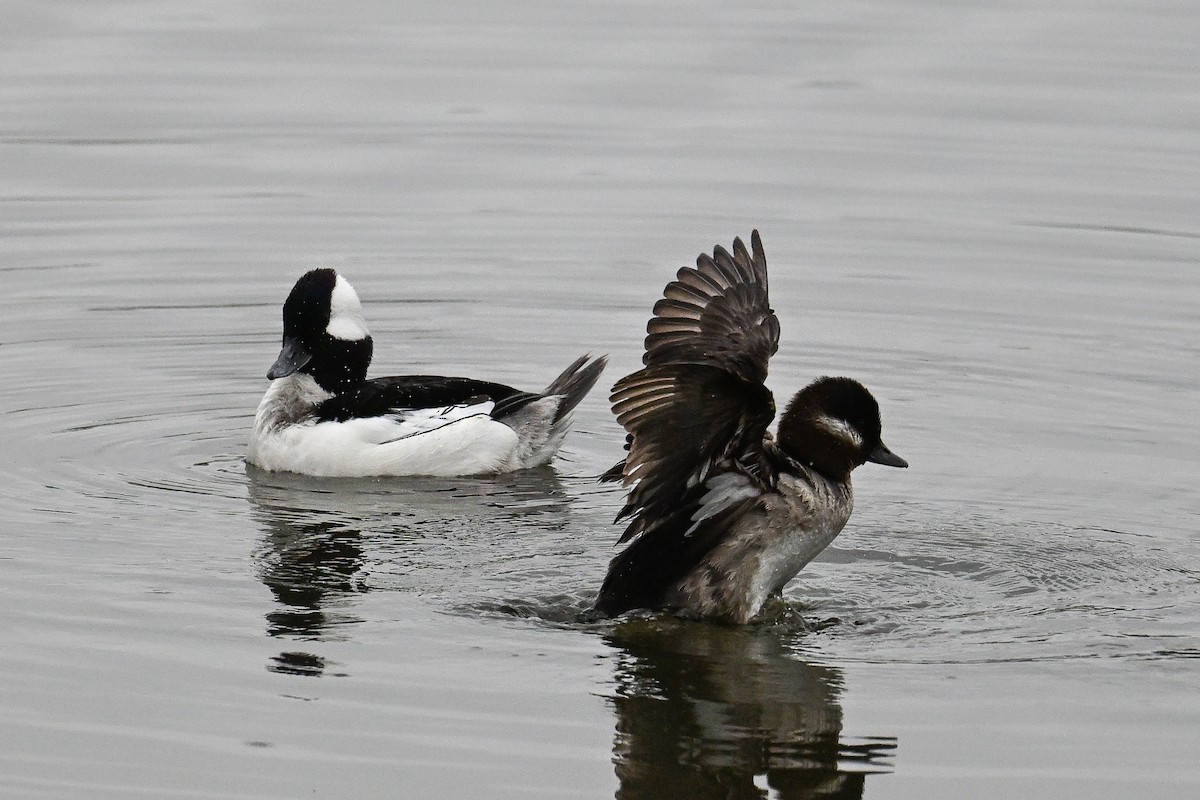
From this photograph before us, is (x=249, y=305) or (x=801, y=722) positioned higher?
(x=249, y=305)

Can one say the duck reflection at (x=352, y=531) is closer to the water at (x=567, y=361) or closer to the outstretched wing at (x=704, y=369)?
the water at (x=567, y=361)

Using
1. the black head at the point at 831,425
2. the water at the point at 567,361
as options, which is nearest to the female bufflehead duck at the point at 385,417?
the water at the point at 567,361

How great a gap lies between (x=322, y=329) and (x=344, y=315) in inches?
5.9

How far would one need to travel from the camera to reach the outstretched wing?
7324mm

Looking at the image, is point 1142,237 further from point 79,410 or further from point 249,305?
point 79,410

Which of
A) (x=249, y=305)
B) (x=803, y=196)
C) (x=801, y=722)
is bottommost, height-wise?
(x=801, y=722)

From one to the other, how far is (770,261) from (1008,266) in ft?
5.38

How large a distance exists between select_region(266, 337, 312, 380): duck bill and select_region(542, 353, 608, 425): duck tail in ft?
4.46

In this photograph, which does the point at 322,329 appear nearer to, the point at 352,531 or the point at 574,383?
the point at 574,383

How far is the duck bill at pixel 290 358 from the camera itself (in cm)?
1145

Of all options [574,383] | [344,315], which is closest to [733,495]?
[574,383]

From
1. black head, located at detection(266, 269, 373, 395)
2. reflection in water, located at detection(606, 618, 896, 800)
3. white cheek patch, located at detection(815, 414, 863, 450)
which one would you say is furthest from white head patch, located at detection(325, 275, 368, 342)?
white cheek patch, located at detection(815, 414, 863, 450)

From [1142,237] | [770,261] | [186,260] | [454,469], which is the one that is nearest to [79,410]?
[454,469]

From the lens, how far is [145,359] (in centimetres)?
1284
